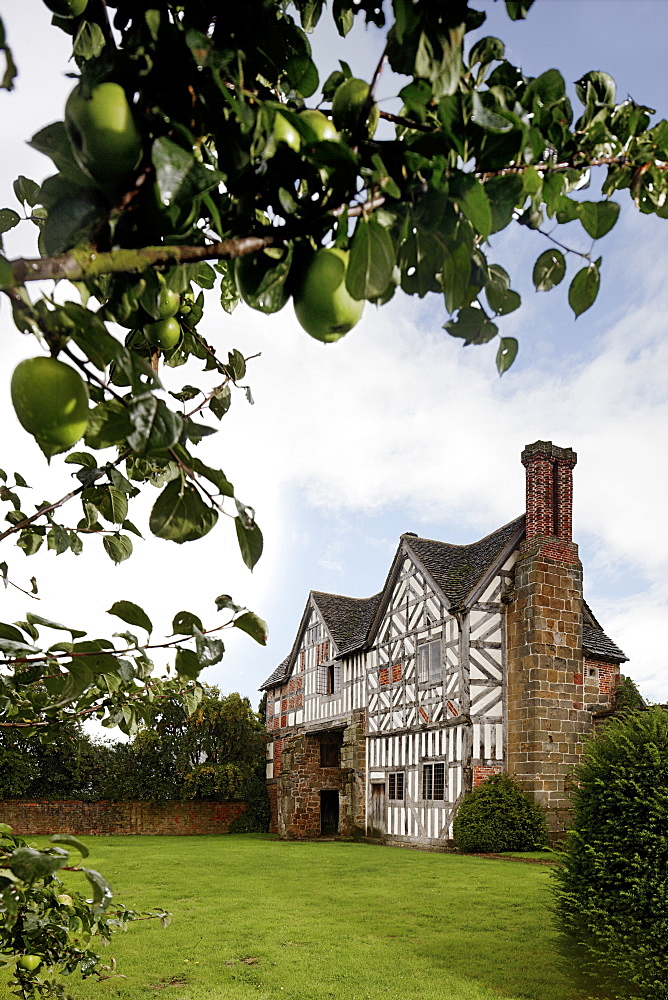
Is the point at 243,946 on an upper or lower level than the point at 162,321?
lower

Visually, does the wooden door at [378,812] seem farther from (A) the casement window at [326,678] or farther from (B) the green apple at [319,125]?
(B) the green apple at [319,125]

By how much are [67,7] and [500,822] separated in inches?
771

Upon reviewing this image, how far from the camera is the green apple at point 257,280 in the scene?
1201mm

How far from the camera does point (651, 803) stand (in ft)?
21.9

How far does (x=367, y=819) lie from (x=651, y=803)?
18.9 meters

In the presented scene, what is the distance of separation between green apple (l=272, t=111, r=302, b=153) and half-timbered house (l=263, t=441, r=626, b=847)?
18835 millimetres

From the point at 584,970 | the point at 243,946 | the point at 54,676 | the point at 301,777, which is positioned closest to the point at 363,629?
the point at 301,777

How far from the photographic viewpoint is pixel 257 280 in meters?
1.21

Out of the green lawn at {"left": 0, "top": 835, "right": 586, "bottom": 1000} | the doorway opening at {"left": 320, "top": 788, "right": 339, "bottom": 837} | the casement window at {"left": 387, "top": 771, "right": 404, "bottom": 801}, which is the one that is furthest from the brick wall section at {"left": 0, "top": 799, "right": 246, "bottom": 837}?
the green lawn at {"left": 0, "top": 835, "right": 586, "bottom": 1000}

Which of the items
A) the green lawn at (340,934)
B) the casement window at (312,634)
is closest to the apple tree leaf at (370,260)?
the green lawn at (340,934)

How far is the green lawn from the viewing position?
7.45 meters

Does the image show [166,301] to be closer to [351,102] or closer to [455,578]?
[351,102]

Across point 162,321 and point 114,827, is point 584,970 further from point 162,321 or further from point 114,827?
point 114,827

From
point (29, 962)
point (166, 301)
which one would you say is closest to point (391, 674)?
point (29, 962)
